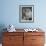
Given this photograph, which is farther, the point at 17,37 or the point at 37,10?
the point at 37,10

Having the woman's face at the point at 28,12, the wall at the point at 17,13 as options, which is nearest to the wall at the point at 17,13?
the wall at the point at 17,13

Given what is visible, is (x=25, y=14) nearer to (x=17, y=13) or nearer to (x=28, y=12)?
(x=28, y=12)

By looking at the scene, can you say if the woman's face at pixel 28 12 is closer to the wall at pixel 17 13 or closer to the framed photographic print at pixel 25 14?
the framed photographic print at pixel 25 14

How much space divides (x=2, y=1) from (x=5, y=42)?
1.32m

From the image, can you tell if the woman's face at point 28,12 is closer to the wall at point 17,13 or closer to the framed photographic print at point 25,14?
the framed photographic print at point 25,14

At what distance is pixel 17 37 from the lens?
351cm

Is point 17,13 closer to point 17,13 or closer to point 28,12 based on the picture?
point 17,13

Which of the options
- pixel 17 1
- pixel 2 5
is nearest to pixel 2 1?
pixel 2 5

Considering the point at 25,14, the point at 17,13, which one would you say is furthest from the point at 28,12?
the point at 17,13

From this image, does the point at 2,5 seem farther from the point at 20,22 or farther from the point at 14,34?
the point at 14,34

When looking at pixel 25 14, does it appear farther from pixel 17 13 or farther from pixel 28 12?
pixel 17 13

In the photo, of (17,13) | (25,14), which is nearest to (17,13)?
(17,13)

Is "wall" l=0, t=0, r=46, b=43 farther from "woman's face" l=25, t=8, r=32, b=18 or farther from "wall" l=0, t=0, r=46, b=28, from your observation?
"woman's face" l=25, t=8, r=32, b=18

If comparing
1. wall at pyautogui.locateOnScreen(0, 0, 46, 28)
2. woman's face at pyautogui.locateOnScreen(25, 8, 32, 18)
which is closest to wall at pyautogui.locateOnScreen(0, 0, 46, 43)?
wall at pyautogui.locateOnScreen(0, 0, 46, 28)
